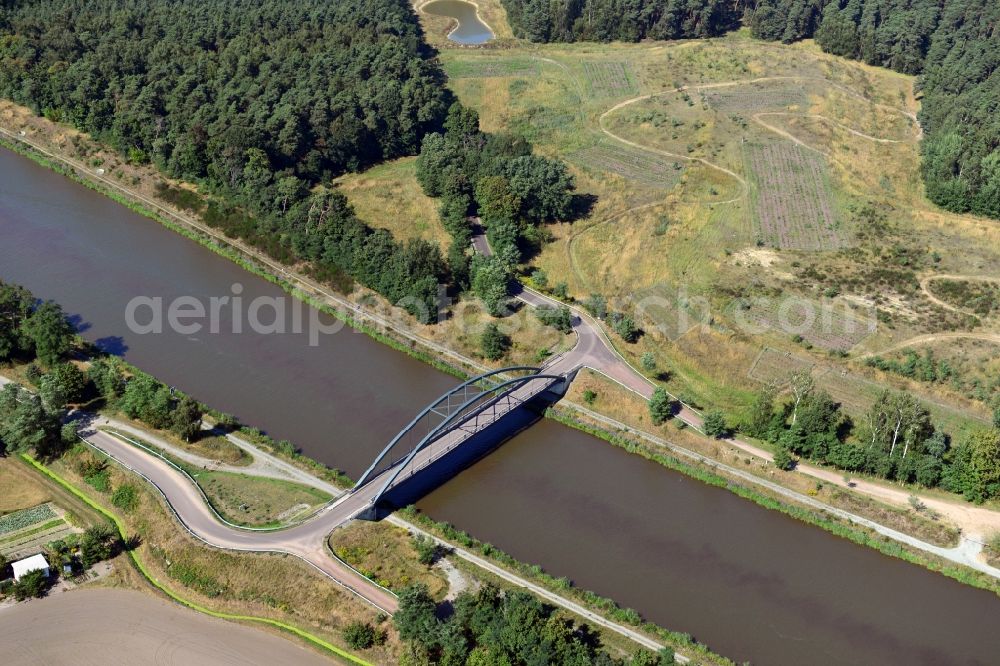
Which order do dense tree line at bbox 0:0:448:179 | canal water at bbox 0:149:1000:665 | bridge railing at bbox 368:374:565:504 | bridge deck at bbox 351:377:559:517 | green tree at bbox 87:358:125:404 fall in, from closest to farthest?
canal water at bbox 0:149:1000:665
bridge railing at bbox 368:374:565:504
bridge deck at bbox 351:377:559:517
green tree at bbox 87:358:125:404
dense tree line at bbox 0:0:448:179

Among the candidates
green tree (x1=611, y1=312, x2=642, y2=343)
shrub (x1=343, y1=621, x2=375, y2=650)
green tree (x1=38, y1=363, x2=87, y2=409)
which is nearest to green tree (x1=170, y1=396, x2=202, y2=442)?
green tree (x1=38, y1=363, x2=87, y2=409)

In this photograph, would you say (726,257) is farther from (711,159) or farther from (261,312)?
(261,312)

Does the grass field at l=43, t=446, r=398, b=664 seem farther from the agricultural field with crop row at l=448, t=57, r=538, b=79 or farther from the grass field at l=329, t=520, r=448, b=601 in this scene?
the agricultural field with crop row at l=448, t=57, r=538, b=79

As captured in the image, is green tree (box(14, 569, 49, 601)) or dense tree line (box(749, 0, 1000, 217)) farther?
dense tree line (box(749, 0, 1000, 217))

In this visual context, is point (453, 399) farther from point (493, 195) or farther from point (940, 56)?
point (940, 56)

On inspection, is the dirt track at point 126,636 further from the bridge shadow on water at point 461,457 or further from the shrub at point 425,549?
the bridge shadow on water at point 461,457

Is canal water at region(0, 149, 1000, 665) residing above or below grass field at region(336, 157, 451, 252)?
below
